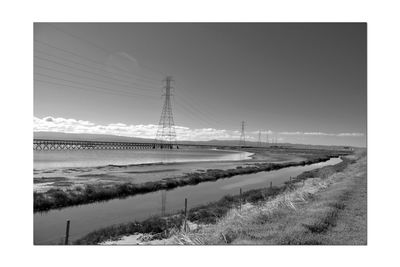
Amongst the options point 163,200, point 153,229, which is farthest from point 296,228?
point 163,200

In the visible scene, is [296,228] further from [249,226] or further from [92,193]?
[92,193]

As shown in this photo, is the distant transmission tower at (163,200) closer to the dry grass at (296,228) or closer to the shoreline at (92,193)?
the shoreline at (92,193)

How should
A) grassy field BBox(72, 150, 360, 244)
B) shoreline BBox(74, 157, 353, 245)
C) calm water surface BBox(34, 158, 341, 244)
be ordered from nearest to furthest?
1. grassy field BBox(72, 150, 360, 244)
2. shoreline BBox(74, 157, 353, 245)
3. calm water surface BBox(34, 158, 341, 244)

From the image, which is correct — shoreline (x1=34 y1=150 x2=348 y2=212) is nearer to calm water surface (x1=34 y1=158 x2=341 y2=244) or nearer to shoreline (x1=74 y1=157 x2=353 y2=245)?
calm water surface (x1=34 y1=158 x2=341 y2=244)

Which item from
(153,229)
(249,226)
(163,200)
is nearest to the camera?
(249,226)

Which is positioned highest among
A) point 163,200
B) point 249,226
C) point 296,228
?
point 296,228

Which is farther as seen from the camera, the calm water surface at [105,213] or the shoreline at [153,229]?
the calm water surface at [105,213]

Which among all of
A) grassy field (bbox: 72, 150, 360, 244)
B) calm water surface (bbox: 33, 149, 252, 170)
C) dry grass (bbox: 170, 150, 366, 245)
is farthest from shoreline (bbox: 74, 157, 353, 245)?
calm water surface (bbox: 33, 149, 252, 170)

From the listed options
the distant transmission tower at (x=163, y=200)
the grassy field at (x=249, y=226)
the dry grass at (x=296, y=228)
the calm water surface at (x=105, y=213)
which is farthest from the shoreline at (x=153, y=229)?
the distant transmission tower at (x=163, y=200)

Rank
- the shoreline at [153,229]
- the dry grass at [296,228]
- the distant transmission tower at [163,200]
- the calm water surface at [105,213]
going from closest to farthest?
the dry grass at [296,228] < the shoreline at [153,229] < the calm water surface at [105,213] < the distant transmission tower at [163,200]

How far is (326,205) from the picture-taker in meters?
10.4

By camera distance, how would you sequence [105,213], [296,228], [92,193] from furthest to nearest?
[92,193]
[105,213]
[296,228]
